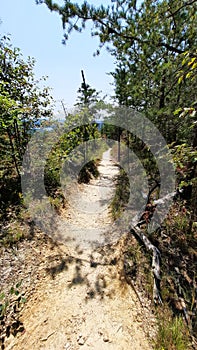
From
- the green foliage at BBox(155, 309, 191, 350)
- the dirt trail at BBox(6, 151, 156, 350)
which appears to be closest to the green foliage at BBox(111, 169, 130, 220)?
the dirt trail at BBox(6, 151, 156, 350)

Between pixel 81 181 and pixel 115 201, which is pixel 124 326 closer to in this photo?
pixel 115 201

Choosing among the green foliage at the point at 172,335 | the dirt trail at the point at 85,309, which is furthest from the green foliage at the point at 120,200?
the green foliage at the point at 172,335

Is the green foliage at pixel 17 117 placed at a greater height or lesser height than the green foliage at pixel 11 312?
greater

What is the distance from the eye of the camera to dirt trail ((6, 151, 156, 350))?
1729mm

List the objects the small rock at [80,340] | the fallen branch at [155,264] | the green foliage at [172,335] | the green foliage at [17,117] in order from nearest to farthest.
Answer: the green foliage at [172,335] < the small rock at [80,340] < the fallen branch at [155,264] < the green foliage at [17,117]

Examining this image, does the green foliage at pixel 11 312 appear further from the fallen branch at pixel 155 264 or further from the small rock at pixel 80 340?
the fallen branch at pixel 155 264

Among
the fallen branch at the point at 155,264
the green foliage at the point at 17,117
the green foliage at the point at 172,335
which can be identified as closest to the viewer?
the green foliage at the point at 172,335

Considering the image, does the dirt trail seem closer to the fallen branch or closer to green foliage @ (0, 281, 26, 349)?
green foliage @ (0, 281, 26, 349)

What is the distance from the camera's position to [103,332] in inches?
71.7

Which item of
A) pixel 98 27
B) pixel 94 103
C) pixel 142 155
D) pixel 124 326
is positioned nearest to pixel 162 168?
pixel 142 155

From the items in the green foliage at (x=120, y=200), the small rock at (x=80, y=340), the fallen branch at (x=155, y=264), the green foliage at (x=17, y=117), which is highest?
the green foliage at (x=17, y=117)

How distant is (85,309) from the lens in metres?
2.05

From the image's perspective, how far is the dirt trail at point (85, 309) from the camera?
5.67ft

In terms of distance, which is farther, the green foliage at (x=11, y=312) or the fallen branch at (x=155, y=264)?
the fallen branch at (x=155, y=264)
